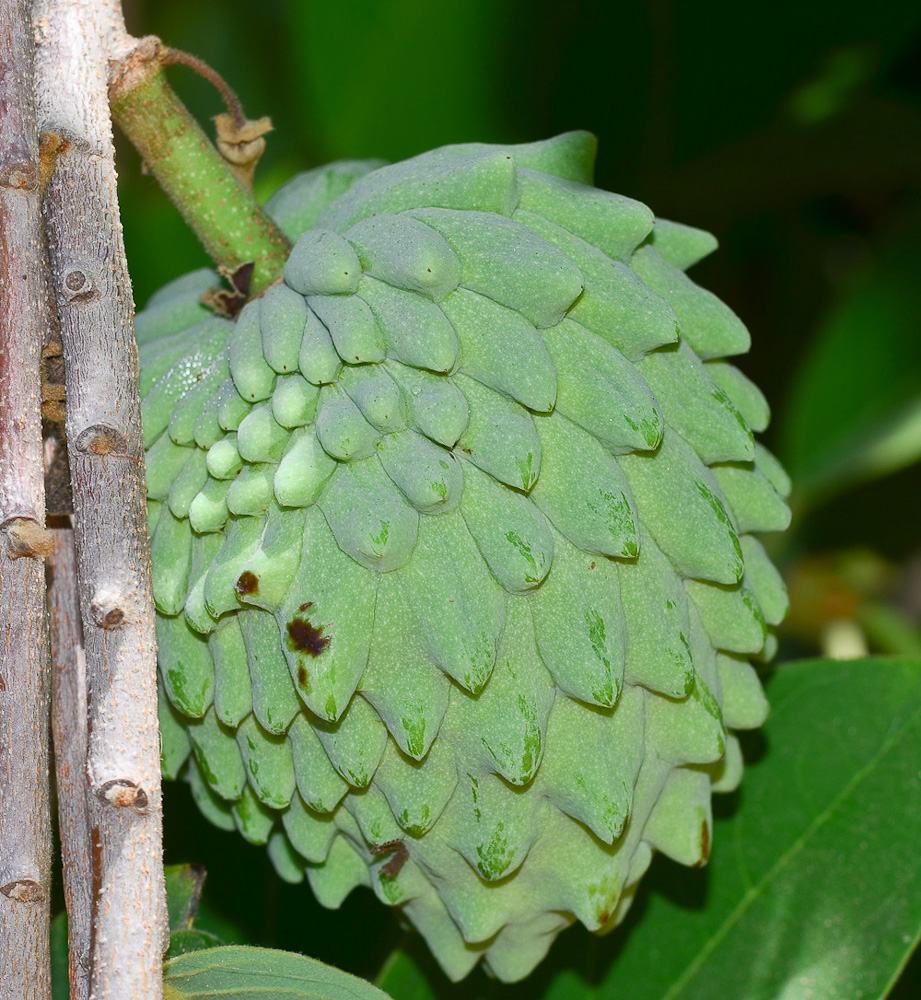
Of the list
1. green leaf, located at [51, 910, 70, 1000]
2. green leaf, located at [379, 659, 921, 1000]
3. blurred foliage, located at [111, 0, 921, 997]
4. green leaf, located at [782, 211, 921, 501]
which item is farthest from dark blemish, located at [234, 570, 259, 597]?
green leaf, located at [782, 211, 921, 501]

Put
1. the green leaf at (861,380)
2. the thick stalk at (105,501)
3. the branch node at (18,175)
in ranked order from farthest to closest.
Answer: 1. the green leaf at (861,380)
2. the branch node at (18,175)
3. the thick stalk at (105,501)

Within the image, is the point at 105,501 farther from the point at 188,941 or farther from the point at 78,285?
the point at 188,941

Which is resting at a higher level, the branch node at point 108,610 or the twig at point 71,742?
the branch node at point 108,610

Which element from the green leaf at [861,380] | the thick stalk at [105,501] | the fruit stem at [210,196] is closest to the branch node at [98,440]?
the thick stalk at [105,501]

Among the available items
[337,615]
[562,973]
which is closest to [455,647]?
[337,615]

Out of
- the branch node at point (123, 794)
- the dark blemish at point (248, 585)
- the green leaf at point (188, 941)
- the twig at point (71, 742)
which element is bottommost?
the green leaf at point (188, 941)

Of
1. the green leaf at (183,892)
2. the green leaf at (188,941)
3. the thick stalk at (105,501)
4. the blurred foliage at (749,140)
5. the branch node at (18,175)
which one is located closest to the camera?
the thick stalk at (105,501)

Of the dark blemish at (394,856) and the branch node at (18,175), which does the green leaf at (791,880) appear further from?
the branch node at (18,175)
